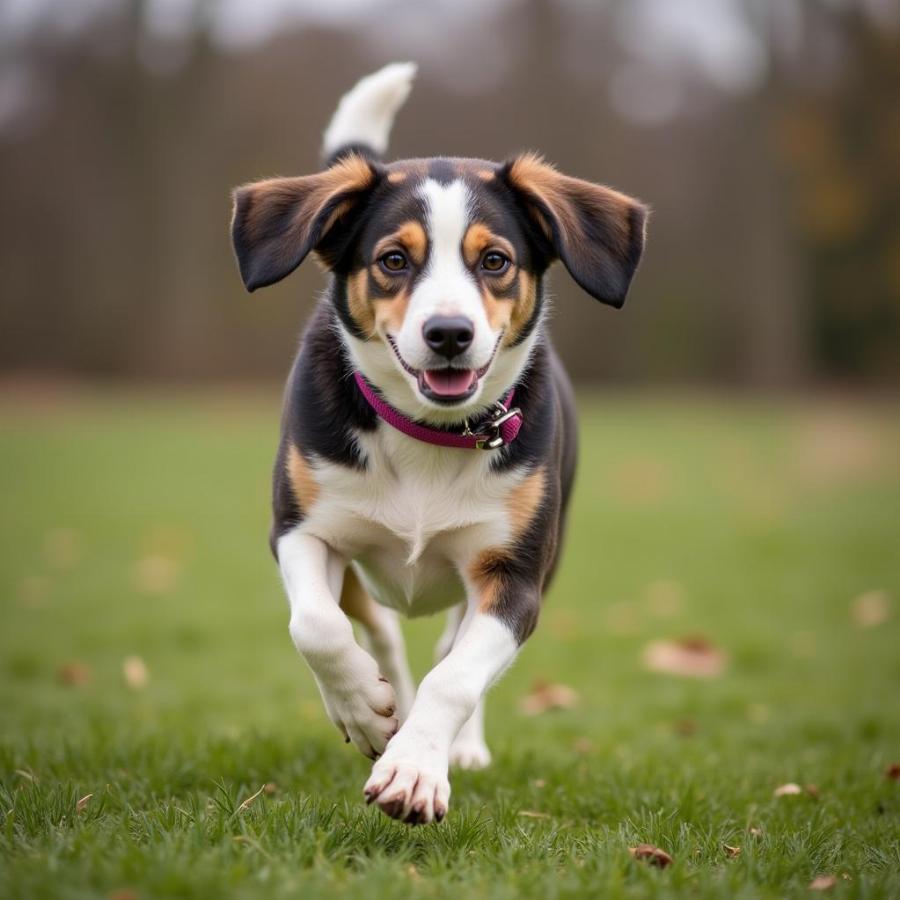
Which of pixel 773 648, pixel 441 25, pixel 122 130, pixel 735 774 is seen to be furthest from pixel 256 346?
pixel 735 774

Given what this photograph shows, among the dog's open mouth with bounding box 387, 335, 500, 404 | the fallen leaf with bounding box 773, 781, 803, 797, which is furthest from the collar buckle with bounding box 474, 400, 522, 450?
the fallen leaf with bounding box 773, 781, 803, 797

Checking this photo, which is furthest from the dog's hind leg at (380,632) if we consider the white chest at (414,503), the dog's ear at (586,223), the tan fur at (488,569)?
the dog's ear at (586,223)

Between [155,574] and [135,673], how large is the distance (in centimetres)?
331

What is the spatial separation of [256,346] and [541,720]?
83.1 ft

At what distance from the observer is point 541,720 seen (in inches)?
216

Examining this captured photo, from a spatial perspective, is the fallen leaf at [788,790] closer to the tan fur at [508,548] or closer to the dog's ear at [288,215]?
the tan fur at [508,548]

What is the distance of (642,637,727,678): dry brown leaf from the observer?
646 cm

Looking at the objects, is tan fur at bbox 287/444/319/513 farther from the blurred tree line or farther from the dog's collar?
the blurred tree line

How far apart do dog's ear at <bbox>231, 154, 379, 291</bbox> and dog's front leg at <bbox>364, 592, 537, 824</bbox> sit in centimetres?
113

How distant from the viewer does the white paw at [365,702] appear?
3.45m

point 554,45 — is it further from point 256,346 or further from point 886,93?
point 256,346

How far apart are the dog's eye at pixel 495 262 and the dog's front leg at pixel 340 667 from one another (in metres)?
1.00

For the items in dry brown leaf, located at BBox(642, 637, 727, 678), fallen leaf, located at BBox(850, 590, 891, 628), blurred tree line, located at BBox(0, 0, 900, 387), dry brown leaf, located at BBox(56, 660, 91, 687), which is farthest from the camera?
blurred tree line, located at BBox(0, 0, 900, 387)

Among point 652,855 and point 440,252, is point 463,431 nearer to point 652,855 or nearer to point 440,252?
point 440,252
